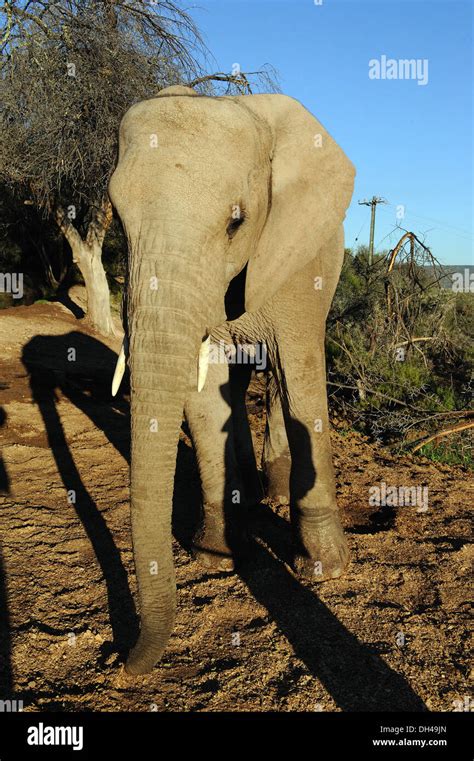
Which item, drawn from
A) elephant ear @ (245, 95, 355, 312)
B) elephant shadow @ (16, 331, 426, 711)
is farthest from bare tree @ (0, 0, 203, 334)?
elephant ear @ (245, 95, 355, 312)

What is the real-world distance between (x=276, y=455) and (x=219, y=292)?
2.68m

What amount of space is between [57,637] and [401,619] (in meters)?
1.89

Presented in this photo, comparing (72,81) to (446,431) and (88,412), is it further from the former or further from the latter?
(446,431)

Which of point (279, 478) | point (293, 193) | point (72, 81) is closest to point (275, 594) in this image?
point (279, 478)

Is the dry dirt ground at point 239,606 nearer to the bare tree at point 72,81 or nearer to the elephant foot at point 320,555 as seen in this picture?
the elephant foot at point 320,555

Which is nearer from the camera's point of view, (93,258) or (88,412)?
(88,412)

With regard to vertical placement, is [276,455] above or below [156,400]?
below

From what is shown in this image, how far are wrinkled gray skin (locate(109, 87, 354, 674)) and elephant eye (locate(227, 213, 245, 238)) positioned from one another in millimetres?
13

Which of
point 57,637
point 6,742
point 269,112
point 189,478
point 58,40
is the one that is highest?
point 58,40

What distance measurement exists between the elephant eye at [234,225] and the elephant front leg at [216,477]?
1421 mm

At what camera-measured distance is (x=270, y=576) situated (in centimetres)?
403

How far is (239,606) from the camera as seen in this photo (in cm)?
367

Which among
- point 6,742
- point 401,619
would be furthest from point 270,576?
point 6,742

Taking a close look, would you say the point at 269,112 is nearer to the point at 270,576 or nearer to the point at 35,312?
the point at 270,576
